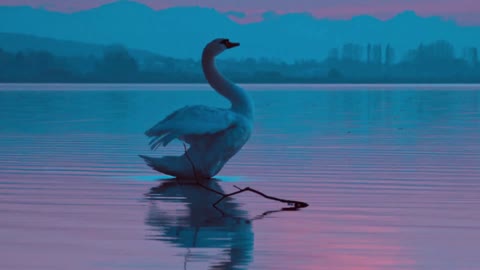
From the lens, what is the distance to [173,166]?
13203 millimetres

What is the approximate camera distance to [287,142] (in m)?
19.6

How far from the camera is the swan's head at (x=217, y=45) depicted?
583 inches

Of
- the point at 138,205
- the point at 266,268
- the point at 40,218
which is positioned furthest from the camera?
the point at 138,205

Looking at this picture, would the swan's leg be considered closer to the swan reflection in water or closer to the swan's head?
the swan reflection in water

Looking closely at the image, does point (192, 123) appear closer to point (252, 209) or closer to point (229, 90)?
point (229, 90)

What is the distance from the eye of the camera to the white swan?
494 inches

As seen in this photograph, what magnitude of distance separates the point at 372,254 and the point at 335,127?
17.9 metres

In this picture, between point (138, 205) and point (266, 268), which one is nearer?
point (266, 268)

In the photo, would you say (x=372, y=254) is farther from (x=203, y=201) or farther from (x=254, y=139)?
(x=254, y=139)

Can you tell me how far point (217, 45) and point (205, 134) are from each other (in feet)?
6.80

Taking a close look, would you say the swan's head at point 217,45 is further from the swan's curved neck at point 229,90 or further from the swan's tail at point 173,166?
the swan's tail at point 173,166

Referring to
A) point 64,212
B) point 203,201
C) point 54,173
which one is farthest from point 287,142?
point 64,212

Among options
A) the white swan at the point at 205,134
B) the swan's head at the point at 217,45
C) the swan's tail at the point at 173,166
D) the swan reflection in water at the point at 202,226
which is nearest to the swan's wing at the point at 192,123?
the white swan at the point at 205,134

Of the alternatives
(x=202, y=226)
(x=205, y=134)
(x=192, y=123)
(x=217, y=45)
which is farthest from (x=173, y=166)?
(x=202, y=226)
